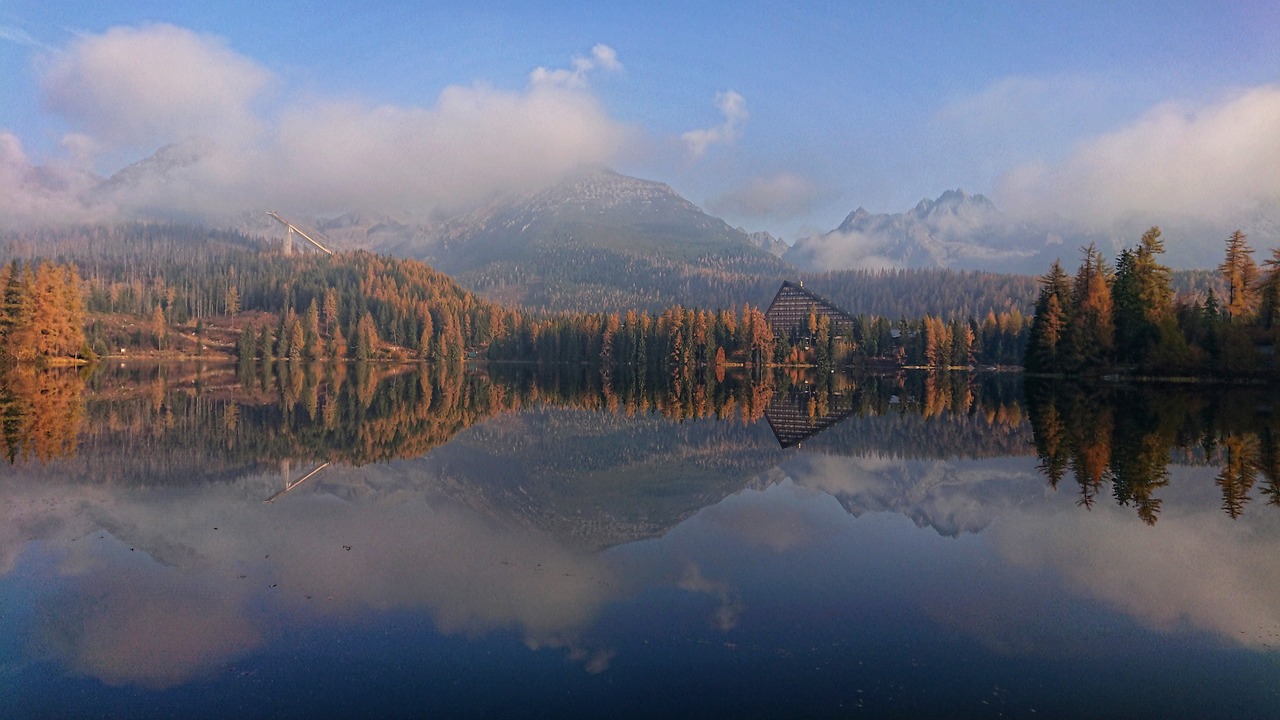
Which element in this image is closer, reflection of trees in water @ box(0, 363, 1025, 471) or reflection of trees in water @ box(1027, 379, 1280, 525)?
reflection of trees in water @ box(1027, 379, 1280, 525)

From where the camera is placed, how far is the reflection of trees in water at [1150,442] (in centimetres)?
2095

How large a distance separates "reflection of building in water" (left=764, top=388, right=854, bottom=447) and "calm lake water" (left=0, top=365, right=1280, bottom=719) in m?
8.52

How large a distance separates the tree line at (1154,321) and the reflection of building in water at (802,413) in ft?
97.1

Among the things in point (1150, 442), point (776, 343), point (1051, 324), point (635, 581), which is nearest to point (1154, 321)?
point (1051, 324)

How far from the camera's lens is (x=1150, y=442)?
29328 millimetres

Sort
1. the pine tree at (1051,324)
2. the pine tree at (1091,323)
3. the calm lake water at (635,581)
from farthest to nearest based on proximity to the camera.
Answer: the pine tree at (1051,324) < the pine tree at (1091,323) < the calm lake water at (635,581)

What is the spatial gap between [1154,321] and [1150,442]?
55429 millimetres

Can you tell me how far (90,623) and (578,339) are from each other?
506ft

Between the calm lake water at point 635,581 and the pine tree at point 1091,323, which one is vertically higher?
the pine tree at point 1091,323

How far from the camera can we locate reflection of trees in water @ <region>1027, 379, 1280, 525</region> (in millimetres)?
20953

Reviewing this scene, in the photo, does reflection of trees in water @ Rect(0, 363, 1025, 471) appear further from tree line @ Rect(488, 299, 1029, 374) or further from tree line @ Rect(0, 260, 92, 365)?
tree line @ Rect(488, 299, 1029, 374)

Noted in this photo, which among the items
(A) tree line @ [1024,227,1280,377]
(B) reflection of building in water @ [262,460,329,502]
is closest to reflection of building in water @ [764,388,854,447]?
(B) reflection of building in water @ [262,460,329,502]

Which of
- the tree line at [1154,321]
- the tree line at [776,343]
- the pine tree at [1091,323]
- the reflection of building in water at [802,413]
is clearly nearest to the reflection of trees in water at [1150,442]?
the reflection of building in water at [802,413]

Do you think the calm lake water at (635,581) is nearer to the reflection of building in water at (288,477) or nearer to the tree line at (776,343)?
the reflection of building in water at (288,477)
